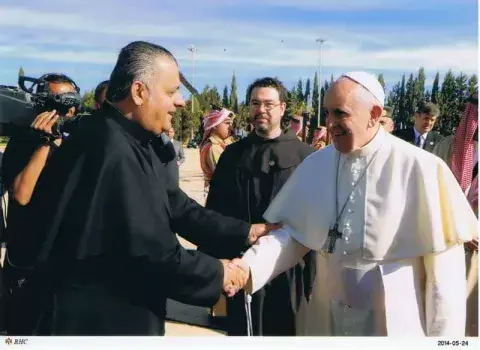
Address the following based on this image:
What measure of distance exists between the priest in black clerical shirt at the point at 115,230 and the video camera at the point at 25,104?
2.32ft

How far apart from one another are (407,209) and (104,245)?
1.37 metres

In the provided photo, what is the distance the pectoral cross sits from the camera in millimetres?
2727

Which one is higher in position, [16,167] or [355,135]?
[355,135]

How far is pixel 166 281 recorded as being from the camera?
2326 mm

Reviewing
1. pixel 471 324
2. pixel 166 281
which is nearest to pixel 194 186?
pixel 471 324

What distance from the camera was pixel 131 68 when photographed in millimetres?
2336

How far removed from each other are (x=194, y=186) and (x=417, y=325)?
422 inches

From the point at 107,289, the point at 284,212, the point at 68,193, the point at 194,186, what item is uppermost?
the point at 68,193

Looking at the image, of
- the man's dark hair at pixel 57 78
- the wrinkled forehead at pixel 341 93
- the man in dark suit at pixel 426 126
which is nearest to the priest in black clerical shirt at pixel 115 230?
the wrinkled forehead at pixel 341 93

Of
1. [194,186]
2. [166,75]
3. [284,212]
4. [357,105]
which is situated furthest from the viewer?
[194,186]

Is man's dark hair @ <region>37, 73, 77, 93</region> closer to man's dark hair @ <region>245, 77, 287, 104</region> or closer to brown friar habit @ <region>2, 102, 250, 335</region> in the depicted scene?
brown friar habit @ <region>2, 102, 250, 335</region>

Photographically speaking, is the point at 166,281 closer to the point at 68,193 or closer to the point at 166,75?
the point at 68,193

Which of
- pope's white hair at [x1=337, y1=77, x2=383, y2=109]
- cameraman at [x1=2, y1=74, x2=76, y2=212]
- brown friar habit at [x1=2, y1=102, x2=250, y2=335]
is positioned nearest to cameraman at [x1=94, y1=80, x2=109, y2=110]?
cameraman at [x1=2, y1=74, x2=76, y2=212]

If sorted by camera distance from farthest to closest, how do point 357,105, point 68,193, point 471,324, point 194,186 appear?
point 194,186 < point 471,324 < point 357,105 < point 68,193
